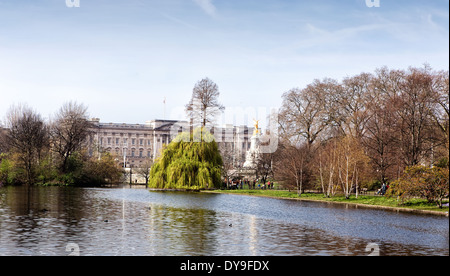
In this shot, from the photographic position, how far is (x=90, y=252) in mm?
17094

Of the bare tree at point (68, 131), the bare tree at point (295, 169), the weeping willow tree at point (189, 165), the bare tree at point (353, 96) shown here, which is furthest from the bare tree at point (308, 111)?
the bare tree at point (68, 131)

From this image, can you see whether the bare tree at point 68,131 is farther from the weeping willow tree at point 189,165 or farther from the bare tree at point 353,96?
the bare tree at point 353,96

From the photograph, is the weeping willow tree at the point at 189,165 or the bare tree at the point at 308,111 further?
the bare tree at the point at 308,111

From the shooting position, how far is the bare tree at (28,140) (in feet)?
241

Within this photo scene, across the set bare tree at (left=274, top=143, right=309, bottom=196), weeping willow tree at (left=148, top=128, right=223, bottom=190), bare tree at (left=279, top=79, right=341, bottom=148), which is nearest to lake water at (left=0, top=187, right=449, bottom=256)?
bare tree at (left=274, top=143, right=309, bottom=196)

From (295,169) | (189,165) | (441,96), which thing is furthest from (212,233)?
(189,165)

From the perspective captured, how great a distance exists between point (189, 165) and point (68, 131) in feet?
77.5

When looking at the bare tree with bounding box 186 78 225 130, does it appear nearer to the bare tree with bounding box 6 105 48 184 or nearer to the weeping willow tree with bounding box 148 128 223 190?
the weeping willow tree with bounding box 148 128 223 190

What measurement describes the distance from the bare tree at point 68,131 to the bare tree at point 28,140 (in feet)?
8.91

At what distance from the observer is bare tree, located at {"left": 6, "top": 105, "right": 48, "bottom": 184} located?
2896 inches

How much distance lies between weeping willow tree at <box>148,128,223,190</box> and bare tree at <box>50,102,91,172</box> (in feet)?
57.7

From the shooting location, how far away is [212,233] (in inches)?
883
